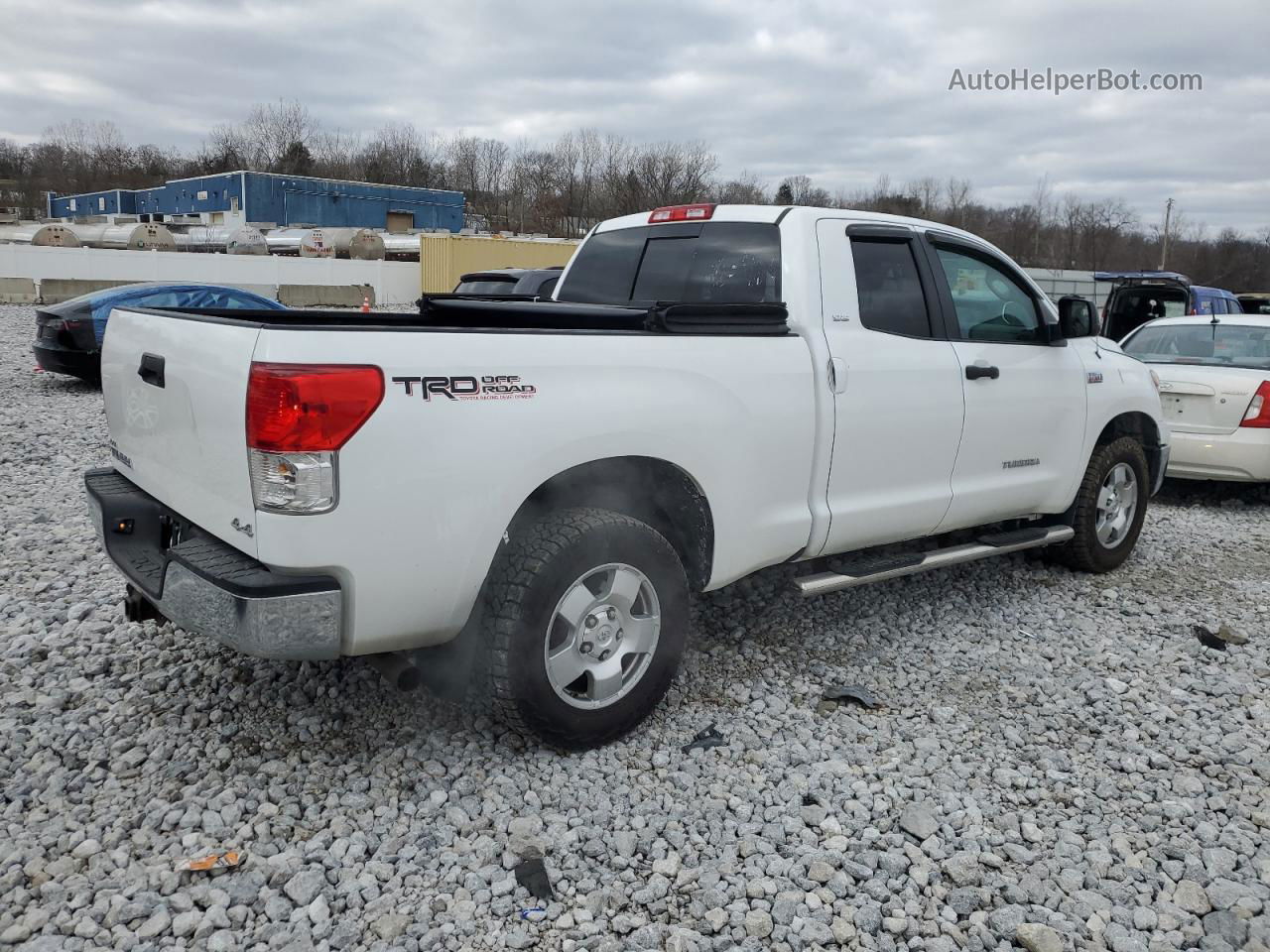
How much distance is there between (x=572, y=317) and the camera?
383cm

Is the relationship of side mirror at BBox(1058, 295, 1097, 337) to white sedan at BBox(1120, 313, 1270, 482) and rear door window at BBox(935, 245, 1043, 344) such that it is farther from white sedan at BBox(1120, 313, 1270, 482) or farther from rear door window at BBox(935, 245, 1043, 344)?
white sedan at BBox(1120, 313, 1270, 482)

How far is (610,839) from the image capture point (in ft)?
10.2

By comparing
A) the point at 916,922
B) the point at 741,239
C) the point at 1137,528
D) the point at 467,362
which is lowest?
the point at 916,922

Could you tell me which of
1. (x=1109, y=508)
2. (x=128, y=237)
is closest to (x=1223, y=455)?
(x=1109, y=508)

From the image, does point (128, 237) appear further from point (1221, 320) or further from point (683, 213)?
point (683, 213)

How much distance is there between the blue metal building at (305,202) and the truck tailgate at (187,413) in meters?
60.4

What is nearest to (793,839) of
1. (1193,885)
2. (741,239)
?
(1193,885)

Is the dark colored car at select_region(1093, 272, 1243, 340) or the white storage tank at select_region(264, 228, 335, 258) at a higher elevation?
the white storage tank at select_region(264, 228, 335, 258)

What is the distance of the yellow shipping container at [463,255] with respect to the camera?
35844 millimetres

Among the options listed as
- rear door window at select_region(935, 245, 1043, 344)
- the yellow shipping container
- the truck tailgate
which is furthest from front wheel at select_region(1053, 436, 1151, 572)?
the yellow shipping container

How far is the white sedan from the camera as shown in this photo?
7816mm

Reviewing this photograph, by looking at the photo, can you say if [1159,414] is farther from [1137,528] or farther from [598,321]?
[598,321]

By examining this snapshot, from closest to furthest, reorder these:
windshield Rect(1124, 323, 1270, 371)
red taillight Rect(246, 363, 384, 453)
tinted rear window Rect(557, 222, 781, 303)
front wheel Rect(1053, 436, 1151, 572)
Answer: red taillight Rect(246, 363, 384, 453) → tinted rear window Rect(557, 222, 781, 303) → front wheel Rect(1053, 436, 1151, 572) → windshield Rect(1124, 323, 1270, 371)

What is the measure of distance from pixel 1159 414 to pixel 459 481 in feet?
16.0
